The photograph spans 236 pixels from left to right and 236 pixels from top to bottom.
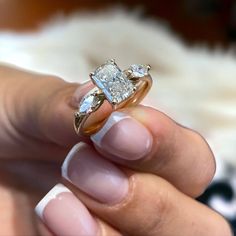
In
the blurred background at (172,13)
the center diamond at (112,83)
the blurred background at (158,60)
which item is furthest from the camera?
the blurred background at (172,13)

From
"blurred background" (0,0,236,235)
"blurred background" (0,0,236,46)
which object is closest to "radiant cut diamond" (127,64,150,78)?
"blurred background" (0,0,236,235)

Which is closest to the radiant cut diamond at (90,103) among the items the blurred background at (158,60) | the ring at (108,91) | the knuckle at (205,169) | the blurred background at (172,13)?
the ring at (108,91)

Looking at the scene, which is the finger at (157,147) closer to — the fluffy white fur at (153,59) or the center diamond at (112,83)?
the center diamond at (112,83)

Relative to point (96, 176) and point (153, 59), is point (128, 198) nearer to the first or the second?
point (96, 176)

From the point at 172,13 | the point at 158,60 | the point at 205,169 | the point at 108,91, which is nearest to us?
the point at 108,91

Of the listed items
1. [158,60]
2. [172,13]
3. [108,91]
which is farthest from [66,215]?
[172,13]

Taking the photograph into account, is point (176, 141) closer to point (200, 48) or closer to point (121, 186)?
point (121, 186)

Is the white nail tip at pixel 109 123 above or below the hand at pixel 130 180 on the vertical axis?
above
